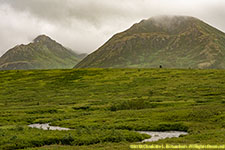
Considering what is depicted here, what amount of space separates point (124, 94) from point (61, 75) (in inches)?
1989

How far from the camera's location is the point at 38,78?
381ft

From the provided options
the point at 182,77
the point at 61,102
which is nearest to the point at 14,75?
the point at 61,102

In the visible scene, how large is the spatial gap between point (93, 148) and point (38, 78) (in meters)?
94.8

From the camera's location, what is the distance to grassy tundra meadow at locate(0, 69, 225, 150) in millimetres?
30312

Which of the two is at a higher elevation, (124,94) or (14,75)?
(14,75)

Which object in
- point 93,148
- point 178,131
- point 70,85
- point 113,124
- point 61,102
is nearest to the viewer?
point 93,148

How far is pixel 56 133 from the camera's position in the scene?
109 feet

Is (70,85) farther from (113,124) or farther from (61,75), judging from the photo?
(113,124)

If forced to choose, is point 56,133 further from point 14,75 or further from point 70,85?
point 14,75

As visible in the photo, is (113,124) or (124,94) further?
(124,94)

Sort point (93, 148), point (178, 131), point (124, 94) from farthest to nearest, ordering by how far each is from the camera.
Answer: point (124, 94), point (178, 131), point (93, 148)

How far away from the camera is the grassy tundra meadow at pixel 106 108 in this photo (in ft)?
99.5

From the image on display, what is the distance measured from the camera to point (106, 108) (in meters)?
56.4

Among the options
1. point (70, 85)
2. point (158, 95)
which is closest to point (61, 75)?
point (70, 85)
